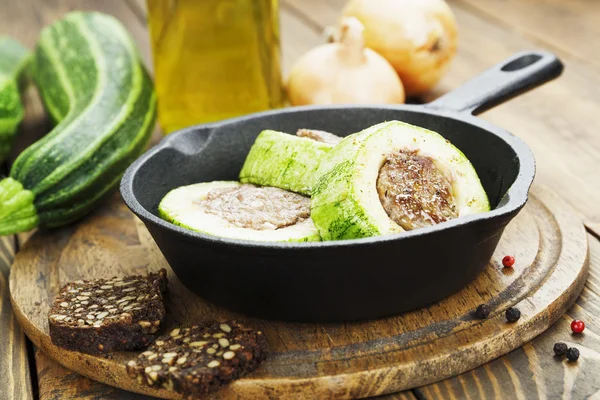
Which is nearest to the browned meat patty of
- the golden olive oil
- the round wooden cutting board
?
the round wooden cutting board

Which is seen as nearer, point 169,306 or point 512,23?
point 169,306

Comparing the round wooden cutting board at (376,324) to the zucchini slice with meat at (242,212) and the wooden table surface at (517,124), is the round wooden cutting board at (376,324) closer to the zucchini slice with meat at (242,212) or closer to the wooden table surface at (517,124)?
the wooden table surface at (517,124)

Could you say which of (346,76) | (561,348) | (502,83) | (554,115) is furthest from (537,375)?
(554,115)

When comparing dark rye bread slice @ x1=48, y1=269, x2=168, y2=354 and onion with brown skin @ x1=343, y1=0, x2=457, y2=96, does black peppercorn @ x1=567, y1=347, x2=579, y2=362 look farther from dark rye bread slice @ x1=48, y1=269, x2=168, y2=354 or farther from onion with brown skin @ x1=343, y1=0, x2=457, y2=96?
onion with brown skin @ x1=343, y1=0, x2=457, y2=96

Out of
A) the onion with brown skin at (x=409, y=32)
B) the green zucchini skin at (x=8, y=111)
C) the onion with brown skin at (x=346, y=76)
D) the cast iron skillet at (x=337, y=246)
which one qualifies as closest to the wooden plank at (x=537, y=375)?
the cast iron skillet at (x=337, y=246)

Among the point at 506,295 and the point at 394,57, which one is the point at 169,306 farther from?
the point at 394,57

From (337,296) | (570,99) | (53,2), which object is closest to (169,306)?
(337,296)

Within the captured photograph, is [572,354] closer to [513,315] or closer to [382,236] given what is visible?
[513,315]
